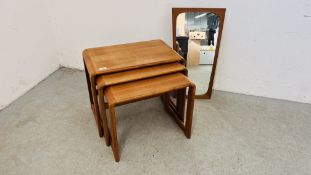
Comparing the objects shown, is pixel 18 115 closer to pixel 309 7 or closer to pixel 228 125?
pixel 228 125

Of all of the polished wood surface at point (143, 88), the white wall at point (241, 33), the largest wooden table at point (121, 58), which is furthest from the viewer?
the white wall at point (241, 33)

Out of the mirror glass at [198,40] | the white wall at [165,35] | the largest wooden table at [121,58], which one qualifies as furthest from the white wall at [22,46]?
the mirror glass at [198,40]

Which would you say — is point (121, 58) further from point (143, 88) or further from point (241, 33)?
point (241, 33)

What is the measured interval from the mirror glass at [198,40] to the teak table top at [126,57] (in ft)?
0.87

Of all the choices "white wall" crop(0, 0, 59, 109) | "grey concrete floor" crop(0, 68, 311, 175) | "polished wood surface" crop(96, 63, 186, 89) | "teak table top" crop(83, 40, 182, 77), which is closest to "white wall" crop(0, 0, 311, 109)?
"white wall" crop(0, 0, 59, 109)

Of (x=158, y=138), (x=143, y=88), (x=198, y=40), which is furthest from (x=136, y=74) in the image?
(x=198, y=40)

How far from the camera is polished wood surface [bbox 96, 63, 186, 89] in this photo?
129 centimetres

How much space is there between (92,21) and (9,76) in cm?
85

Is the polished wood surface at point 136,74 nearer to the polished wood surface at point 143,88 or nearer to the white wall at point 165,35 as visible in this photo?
the polished wood surface at point 143,88

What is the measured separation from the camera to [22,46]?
6.50 ft

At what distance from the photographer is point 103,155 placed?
145 centimetres

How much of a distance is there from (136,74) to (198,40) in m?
0.72

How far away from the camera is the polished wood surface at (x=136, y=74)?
1.29 metres

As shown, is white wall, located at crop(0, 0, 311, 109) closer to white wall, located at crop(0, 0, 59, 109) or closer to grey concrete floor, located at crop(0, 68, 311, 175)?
white wall, located at crop(0, 0, 59, 109)
